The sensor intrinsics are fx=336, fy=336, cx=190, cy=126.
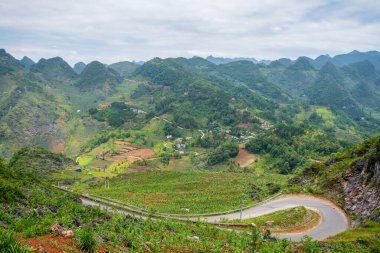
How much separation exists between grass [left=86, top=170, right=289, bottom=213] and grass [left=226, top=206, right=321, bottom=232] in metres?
9.82

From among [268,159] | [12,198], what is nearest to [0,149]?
[268,159]

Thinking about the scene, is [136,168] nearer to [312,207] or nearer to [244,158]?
[244,158]

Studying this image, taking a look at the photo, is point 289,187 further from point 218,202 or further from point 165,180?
point 165,180

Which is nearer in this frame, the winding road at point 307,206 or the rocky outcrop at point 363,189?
the winding road at point 307,206

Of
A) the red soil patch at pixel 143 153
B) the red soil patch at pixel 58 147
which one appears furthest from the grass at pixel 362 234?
the red soil patch at pixel 58 147

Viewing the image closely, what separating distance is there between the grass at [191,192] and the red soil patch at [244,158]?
145ft

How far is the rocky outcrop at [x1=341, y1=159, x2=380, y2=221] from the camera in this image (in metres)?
43.6

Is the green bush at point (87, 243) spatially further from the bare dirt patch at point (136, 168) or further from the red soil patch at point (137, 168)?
the red soil patch at point (137, 168)

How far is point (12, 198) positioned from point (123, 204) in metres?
25.3

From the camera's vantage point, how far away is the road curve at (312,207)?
138 ft

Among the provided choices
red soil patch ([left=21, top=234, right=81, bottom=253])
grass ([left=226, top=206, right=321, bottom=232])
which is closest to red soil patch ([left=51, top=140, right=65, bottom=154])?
grass ([left=226, top=206, right=321, bottom=232])

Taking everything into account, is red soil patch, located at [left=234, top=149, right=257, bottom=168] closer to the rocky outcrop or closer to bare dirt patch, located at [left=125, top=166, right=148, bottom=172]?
bare dirt patch, located at [left=125, top=166, right=148, bottom=172]

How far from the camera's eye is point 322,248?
107 feet

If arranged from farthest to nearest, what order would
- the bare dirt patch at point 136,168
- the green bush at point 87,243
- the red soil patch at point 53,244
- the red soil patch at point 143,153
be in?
the red soil patch at point 143,153
the bare dirt patch at point 136,168
the green bush at point 87,243
the red soil patch at point 53,244
